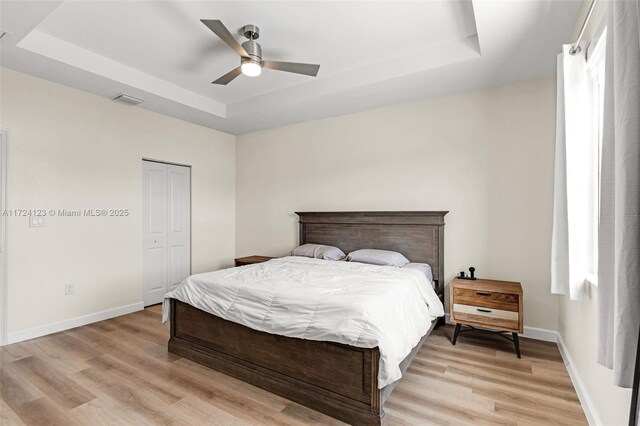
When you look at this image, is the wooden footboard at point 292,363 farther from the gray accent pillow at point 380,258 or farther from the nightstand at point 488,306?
the gray accent pillow at point 380,258

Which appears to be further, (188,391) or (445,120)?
(445,120)

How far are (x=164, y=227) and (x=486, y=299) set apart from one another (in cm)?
423

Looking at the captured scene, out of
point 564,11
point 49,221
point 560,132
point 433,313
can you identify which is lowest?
point 433,313

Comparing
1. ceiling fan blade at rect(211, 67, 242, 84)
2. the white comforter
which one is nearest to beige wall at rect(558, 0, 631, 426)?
the white comforter

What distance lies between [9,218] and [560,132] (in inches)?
192

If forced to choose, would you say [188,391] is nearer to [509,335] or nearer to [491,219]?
[509,335]

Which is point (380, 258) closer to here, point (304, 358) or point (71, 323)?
point (304, 358)

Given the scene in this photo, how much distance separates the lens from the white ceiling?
2.51 m

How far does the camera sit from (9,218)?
10.5ft


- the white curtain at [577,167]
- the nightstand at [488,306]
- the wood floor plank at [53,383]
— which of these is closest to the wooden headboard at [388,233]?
the nightstand at [488,306]

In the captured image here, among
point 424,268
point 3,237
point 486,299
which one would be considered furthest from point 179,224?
point 486,299

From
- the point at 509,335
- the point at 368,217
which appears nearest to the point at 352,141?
the point at 368,217

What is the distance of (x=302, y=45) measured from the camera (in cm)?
312

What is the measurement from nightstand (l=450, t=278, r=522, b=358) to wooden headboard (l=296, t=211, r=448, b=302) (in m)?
0.58
